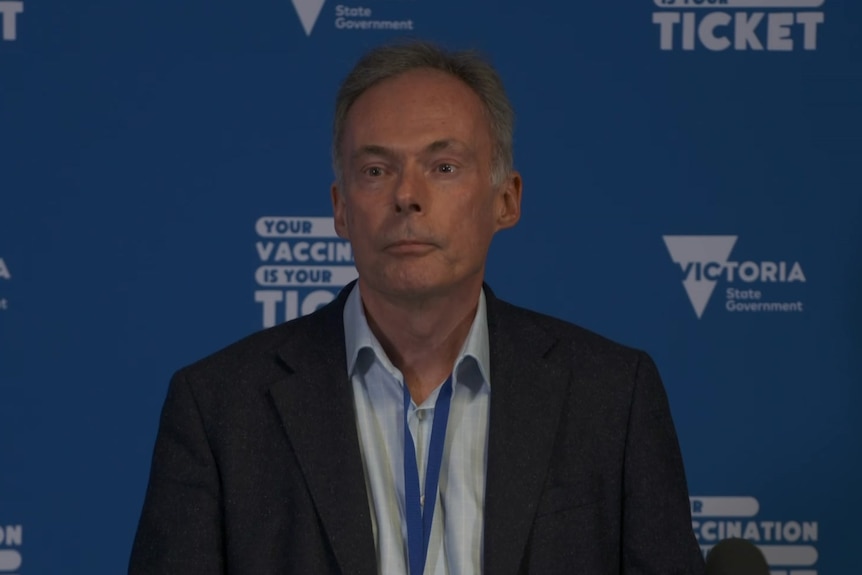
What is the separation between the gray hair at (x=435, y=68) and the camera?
2111mm

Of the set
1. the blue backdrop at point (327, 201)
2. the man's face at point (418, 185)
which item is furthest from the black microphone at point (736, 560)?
the blue backdrop at point (327, 201)

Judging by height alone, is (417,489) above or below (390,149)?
below

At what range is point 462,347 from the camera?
212 cm

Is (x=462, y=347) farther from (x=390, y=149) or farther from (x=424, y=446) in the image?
(x=390, y=149)

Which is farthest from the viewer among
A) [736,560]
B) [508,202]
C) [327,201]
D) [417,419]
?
[327,201]

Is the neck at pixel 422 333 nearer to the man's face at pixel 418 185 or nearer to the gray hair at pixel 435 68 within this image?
the man's face at pixel 418 185

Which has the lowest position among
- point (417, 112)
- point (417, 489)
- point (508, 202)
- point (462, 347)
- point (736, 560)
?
point (736, 560)

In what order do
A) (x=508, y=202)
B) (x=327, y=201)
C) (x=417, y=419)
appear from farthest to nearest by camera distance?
(x=327, y=201) → (x=508, y=202) → (x=417, y=419)

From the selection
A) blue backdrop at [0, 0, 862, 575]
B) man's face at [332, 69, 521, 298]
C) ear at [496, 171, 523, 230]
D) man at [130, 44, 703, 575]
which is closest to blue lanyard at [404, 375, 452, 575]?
man at [130, 44, 703, 575]

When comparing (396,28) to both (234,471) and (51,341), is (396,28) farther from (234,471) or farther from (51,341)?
(234,471)

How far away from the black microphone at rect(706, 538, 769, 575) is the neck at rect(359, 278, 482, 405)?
0.50 meters

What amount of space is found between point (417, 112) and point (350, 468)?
56cm

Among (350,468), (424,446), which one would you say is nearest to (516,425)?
(424,446)

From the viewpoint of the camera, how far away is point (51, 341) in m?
3.29
